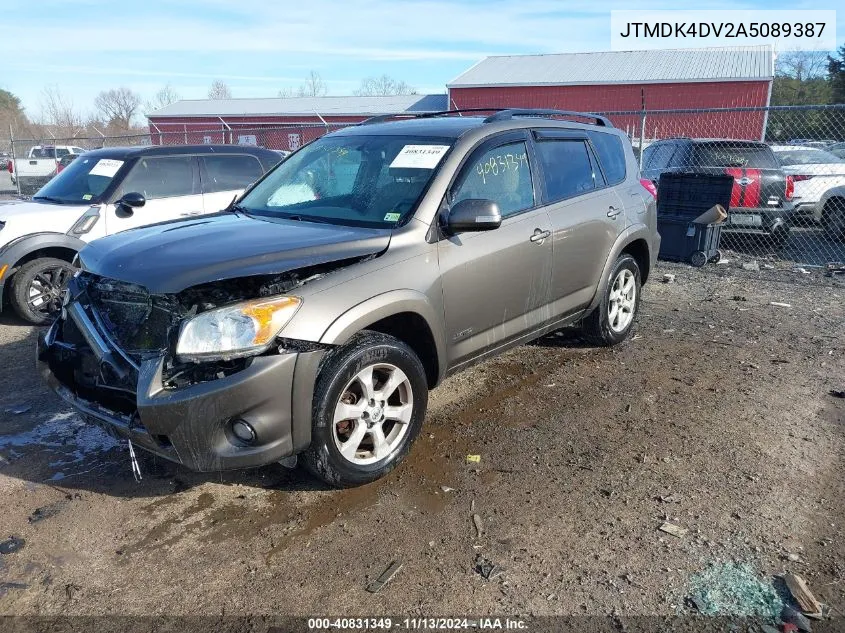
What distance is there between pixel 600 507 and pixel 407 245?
5.52 ft

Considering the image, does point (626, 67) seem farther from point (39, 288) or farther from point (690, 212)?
point (39, 288)

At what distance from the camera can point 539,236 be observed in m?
4.29

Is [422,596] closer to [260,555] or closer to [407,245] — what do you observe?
[260,555]

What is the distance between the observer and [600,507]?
3.24 metres

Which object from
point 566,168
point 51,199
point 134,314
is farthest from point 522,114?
point 51,199

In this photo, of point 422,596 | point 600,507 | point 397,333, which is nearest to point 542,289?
point 397,333

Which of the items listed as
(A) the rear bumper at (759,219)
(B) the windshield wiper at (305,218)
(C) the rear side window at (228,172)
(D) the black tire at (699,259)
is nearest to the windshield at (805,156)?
(A) the rear bumper at (759,219)

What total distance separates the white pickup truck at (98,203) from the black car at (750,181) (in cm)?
665

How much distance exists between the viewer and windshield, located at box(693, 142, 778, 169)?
9.66m

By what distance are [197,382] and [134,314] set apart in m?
0.66

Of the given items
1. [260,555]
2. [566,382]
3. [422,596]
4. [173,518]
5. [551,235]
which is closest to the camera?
[422,596]

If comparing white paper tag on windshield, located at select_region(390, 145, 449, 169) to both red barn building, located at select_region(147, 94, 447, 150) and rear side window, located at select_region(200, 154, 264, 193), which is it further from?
red barn building, located at select_region(147, 94, 447, 150)

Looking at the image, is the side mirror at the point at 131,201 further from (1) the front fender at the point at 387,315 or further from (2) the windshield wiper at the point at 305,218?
(1) the front fender at the point at 387,315

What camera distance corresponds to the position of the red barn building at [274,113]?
35.7 m
